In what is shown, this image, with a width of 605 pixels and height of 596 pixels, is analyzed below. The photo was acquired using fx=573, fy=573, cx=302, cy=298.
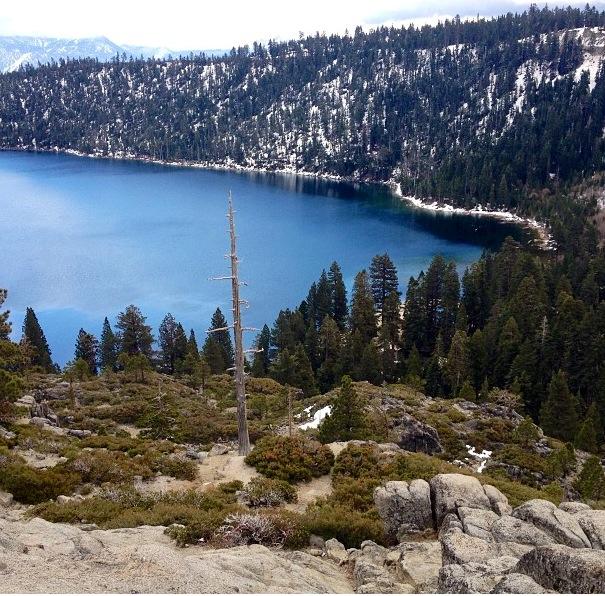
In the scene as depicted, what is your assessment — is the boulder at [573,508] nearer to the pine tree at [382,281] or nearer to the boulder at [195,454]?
the boulder at [195,454]

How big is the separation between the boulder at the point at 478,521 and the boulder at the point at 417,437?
1655 centimetres

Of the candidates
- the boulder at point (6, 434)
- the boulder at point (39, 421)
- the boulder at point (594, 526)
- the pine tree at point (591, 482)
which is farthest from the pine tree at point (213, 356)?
the boulder at point (594, 526)

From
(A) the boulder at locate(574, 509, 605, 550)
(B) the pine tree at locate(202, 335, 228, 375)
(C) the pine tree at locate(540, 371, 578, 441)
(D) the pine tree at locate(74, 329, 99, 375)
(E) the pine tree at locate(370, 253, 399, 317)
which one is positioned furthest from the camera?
(E) the pine tree at locate(370, 253, 399, 317)

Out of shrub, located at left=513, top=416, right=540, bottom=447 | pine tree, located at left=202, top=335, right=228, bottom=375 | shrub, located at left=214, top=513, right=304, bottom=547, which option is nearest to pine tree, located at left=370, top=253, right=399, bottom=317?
pine tree, located at left=202, top=335, right=228, bottom=375

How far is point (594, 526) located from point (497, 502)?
3471 millimetres

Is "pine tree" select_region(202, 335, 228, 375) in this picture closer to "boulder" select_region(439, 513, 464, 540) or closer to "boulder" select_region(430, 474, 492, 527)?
"boulder" select_region(430, 474, 492, 527)

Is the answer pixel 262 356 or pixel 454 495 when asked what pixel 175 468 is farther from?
pixel 262 356

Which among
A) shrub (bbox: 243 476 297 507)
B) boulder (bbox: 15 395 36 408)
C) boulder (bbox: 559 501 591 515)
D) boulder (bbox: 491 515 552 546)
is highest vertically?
boulder (bbox: 491 515 552 546)

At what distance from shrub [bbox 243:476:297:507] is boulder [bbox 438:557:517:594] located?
921cm

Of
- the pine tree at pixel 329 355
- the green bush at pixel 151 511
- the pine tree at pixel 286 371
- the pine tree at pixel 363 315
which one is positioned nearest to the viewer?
the green bush at pixel 151 511

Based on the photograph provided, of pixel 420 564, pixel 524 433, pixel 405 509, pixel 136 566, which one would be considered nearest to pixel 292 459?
pixel 405 509

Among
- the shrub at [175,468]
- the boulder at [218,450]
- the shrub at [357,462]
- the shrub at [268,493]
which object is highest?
the shrub at [268,493]

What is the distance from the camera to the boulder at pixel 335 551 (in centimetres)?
1450

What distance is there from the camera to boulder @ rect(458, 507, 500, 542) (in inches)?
517
